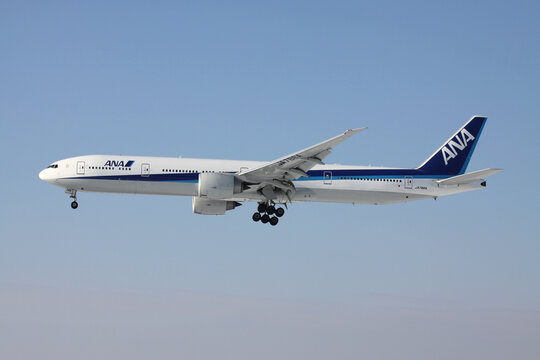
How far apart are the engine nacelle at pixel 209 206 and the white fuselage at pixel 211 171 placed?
3.12 m

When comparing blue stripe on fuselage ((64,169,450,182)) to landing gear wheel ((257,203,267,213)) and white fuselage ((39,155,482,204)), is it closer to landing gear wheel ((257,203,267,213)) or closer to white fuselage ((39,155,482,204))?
white fuselage ((39,155,482,204))

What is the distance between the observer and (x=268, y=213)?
4528 centimetres

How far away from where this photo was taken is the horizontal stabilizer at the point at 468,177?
4281 centimetres

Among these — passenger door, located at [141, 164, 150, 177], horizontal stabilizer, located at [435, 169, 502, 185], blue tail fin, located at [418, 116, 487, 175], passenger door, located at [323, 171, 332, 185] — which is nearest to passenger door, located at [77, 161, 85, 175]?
passenger door, located at [141, 164, 150, 177]

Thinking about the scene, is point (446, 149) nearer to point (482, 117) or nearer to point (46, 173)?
point (482, 117)

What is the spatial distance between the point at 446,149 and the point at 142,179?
1908 centimetres

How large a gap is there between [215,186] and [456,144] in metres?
16.4

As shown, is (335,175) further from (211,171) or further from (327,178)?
(211,171)

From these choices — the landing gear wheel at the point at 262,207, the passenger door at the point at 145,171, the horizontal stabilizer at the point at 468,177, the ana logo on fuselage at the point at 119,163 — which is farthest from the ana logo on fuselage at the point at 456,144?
the ana logo on fuselage at the point at 119,163

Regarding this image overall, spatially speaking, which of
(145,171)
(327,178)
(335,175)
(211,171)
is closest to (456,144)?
(335,175)

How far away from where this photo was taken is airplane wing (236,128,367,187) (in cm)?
3950

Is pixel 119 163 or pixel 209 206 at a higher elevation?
pixel 119 163

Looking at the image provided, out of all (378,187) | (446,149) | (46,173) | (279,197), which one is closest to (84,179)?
(46,173)

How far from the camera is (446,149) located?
157ft
